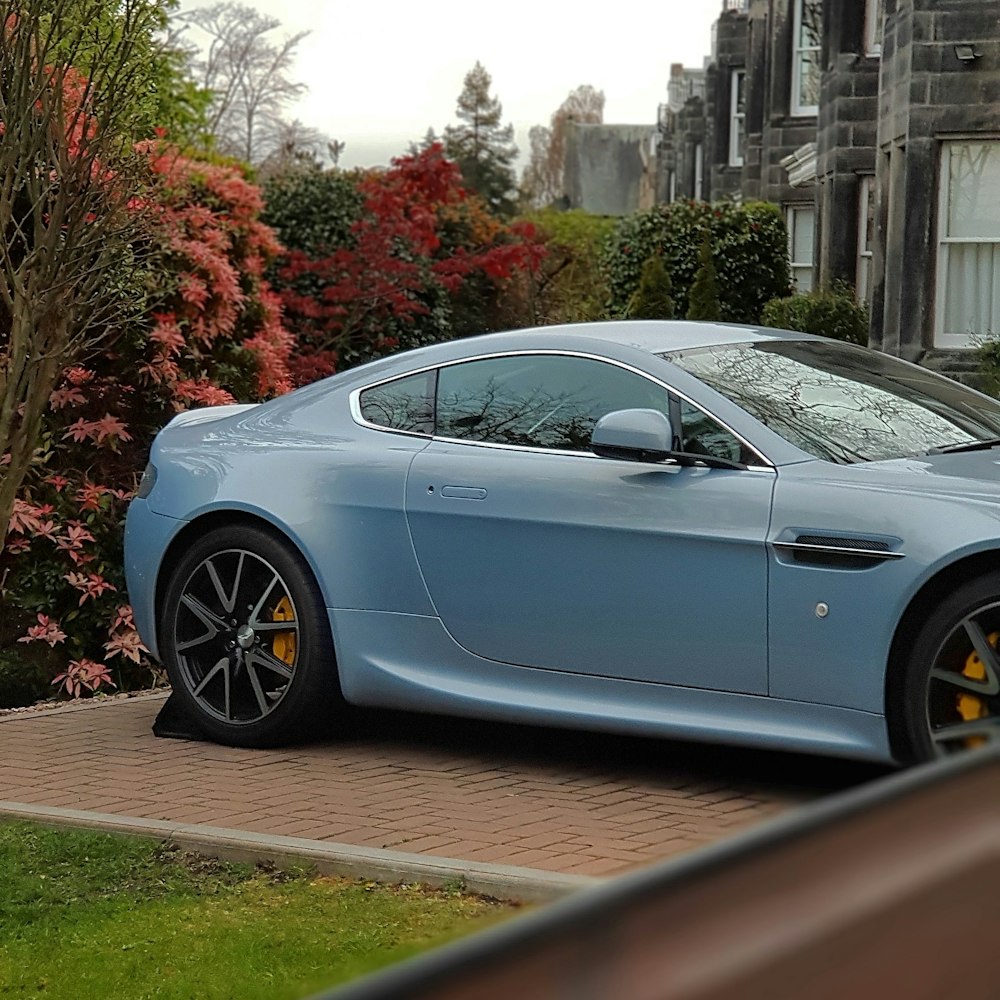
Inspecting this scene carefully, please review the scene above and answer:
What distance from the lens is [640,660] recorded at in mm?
5855

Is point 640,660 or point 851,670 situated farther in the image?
point 640,660

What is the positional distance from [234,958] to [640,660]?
1870 mm

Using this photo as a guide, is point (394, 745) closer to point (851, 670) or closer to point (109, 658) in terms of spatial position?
point (851, 670)

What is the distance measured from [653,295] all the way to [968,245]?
5990 mm

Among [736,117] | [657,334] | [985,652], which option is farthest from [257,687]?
[736,117]

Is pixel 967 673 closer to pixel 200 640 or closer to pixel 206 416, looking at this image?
pixel 200 640

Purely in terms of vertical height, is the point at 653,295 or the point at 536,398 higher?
the point at 653,295

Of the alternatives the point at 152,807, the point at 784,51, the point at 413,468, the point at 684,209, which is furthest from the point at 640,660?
the point at 784,51

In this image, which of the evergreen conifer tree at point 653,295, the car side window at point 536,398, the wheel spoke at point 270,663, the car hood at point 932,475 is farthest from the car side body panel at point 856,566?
the evergreen conifer tree at point 653,295

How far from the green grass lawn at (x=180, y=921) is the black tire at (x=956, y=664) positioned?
140cm

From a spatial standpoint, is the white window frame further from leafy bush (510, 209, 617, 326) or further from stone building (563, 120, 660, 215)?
stone building (563, 120, 660, 215)

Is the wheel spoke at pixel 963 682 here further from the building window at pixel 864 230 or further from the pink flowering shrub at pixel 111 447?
the building window at pixel 864 230

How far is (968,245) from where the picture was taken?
18391 mm

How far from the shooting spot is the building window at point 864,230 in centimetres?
2330
